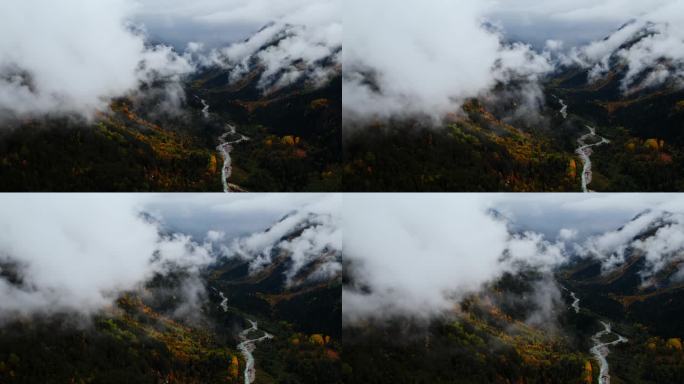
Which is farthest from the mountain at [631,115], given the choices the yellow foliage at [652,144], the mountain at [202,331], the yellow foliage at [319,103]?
the mountain at [202,331]

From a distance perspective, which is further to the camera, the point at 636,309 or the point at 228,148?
the point at 636,309

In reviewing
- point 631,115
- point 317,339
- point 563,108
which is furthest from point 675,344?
point 317,339

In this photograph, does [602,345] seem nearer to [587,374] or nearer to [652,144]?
[587,374]

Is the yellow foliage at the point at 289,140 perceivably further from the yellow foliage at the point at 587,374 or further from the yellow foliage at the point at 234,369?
the yellow foliage at the point at 587,374

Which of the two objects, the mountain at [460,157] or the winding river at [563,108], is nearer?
the mountain at [460,157]

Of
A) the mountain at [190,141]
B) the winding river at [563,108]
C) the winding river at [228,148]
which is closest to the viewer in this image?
the mountain at [190,141]

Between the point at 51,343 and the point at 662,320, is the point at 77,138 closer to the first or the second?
the point at 51,343

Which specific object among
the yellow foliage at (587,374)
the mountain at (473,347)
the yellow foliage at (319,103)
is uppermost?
the yellow foliage at (319,103)
